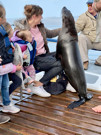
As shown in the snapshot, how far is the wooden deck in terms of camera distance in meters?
1.93

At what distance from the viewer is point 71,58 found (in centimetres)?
259

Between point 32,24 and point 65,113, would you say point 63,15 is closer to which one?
point 32,24

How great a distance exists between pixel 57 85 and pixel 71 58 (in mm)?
497

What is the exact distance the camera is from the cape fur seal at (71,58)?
2531mm

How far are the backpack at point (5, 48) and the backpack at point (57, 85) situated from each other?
880 mm

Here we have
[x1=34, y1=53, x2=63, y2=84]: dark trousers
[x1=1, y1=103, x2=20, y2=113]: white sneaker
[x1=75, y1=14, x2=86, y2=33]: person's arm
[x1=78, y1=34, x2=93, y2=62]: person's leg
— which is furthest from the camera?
[x1=75, y1=14, x2=86, y2=33]: person's arm

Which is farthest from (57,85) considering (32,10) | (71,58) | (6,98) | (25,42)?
(32,10)

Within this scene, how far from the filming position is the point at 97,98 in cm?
272

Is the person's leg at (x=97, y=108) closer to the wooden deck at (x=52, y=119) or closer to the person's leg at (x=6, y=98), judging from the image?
the wooden deck at (x=52, y=119)

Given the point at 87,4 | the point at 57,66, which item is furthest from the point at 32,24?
the point at 87,4

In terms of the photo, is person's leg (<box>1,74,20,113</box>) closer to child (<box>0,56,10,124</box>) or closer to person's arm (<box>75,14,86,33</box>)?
child (<box>0,56,10,124</box>)

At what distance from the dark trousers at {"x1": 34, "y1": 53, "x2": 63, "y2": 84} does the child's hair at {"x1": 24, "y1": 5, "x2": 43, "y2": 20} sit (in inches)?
21.2

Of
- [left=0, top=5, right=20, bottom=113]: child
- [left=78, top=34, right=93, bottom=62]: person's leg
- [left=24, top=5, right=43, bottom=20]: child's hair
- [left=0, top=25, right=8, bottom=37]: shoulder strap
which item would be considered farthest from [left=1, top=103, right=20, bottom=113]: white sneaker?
[left=78, top=34, right=93, bottom=62]: person's leg

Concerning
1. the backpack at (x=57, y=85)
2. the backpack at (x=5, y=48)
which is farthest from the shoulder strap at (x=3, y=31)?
the backpack at (x=57, y=85)
